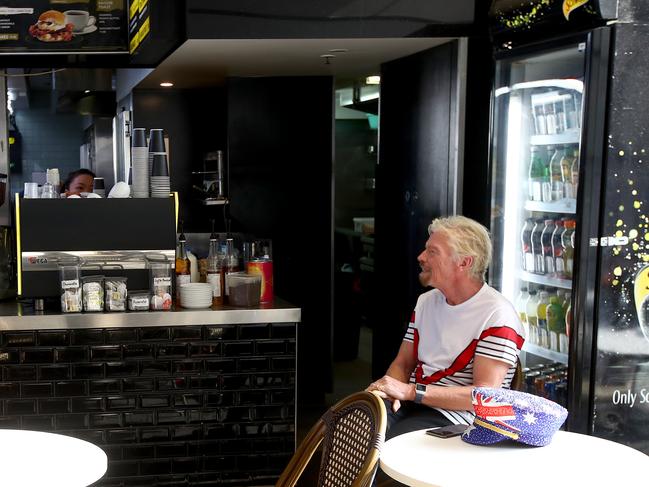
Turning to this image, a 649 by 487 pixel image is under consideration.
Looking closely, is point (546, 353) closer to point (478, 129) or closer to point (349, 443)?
point (478, 129)

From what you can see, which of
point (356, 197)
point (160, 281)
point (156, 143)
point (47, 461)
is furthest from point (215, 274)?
point (356, 197)

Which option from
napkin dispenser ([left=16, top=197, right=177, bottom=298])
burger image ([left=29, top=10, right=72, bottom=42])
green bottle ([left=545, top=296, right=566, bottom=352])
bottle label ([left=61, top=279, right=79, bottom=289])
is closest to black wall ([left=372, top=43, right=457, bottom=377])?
green bottle ([left=545, top=296, right=566, bottom=352])

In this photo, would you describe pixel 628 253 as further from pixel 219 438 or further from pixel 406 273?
pixel 219 438

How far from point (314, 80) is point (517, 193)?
211cm

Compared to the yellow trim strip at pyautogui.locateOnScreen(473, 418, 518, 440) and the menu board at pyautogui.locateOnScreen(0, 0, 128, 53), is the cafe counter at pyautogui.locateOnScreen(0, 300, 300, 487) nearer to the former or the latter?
the menu board at pyautogui.locateOnScreen(0, 0, 128, 53)

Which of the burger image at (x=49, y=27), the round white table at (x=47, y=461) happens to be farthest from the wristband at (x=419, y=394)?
the burger image at (x=49, y=27)

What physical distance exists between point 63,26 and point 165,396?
234 centimetres

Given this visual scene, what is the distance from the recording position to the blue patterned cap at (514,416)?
2.39m

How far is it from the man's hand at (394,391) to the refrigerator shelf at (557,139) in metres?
1.30

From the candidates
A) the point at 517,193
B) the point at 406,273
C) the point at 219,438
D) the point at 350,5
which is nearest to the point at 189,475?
the point at 219,438

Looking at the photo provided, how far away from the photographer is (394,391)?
126 inches

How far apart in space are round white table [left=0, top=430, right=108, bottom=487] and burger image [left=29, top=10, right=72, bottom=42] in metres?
3.12

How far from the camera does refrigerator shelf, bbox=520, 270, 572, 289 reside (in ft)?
12.4

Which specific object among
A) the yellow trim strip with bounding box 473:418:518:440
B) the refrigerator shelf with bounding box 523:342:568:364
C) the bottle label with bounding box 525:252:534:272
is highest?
the bottle label with bounding box 525:252:534:272
